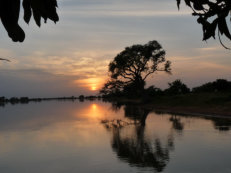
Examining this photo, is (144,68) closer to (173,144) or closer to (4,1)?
(173,144)

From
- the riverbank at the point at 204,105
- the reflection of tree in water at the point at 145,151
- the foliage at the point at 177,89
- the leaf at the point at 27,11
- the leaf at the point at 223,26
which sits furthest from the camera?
the foliage at the point at 177,89

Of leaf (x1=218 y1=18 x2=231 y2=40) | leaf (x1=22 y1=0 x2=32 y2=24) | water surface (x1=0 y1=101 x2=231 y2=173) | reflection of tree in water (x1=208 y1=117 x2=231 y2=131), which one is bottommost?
water surface (x1=0 y1=101 x2=231 y2=173)

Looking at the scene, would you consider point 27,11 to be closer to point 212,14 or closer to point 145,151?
point 212,14

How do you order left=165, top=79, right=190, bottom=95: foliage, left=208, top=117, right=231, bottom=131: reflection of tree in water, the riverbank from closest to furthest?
left=208, top=117, right=231, bottom=131: reflection of tree in water, the riverbank, left=165, top=79, right=190, bottom=95: foliage

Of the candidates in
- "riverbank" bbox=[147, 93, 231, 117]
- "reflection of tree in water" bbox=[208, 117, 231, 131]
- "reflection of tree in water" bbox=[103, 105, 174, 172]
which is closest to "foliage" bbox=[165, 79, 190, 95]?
"riverbank" bbox=[147, 93, 231, 117]

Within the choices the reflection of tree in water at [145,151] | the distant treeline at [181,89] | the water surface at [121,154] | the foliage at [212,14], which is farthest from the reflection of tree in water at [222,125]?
the distant treeline at [181,89]

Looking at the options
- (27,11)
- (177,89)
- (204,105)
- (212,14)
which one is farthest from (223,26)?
(177,89)

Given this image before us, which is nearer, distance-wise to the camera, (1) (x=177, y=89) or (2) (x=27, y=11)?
(2) (x=27, y=11)

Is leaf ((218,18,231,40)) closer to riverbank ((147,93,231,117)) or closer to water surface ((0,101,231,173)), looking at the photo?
water surface ((0,101,231,173))

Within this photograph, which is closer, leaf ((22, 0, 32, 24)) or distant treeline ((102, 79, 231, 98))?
leaf ((22, 0, 32, 24))

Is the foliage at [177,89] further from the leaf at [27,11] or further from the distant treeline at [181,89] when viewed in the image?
the leaf at [27,11]

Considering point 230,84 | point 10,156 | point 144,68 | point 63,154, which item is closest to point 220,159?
point 63,154

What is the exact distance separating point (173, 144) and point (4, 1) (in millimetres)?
13194

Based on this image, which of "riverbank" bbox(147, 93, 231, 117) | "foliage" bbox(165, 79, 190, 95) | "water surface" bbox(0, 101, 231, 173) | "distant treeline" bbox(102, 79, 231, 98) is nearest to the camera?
"water surface" bbox(0, 101, 231, 173)
